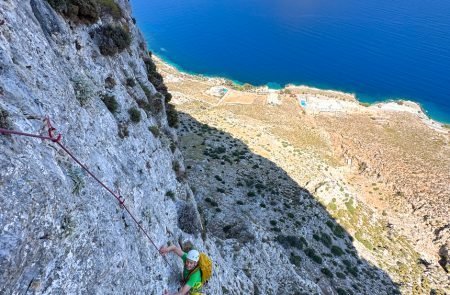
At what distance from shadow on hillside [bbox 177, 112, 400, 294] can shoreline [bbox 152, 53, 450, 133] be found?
69.1 meters

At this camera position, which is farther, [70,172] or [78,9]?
[78,9]

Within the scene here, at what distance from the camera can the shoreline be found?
346 feet

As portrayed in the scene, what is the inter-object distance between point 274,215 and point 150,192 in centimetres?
2753

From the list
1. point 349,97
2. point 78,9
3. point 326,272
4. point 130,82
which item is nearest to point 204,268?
point 130,82

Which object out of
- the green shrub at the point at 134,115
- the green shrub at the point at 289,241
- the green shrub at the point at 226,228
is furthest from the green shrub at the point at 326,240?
the green shrub at the point at 134,115

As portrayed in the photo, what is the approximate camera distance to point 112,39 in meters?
17.8

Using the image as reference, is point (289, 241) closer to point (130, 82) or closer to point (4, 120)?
point (130, 82)

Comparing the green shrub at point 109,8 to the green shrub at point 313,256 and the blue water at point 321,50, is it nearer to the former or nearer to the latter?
the green shrub at point 313,256

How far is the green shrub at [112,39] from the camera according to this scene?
1716 centimetres

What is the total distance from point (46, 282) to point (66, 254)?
32.9 inches

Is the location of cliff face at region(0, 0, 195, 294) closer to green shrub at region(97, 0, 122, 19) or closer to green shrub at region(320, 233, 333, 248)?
green shrub at region(97, 0, 122, 19)

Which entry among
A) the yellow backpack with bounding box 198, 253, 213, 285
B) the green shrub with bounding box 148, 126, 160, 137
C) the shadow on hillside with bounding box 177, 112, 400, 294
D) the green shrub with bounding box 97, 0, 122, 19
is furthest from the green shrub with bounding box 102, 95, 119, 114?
the shadow on hillside with bounding box 177, 112, 400, 294

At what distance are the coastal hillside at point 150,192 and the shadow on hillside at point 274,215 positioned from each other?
23 centimetres

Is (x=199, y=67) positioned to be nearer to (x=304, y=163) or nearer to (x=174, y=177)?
(x=304, y=163)
